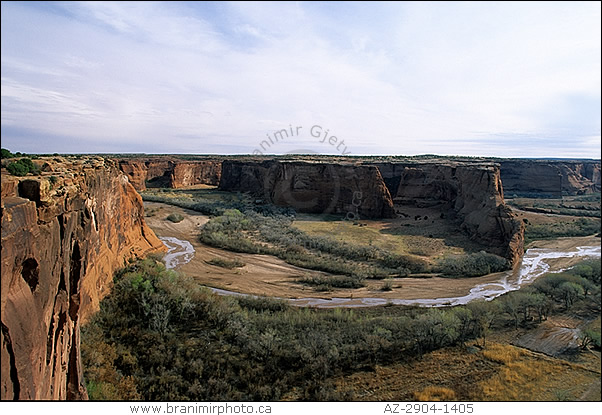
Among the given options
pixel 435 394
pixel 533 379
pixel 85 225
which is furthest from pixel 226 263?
pixel 533 379

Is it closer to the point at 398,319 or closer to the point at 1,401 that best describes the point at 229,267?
the point at 398,319

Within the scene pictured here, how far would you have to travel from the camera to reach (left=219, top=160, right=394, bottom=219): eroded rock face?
46.2 meters

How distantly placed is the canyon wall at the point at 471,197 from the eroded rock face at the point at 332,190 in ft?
29.1

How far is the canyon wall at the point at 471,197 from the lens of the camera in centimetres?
3138

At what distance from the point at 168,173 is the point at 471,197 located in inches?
2211

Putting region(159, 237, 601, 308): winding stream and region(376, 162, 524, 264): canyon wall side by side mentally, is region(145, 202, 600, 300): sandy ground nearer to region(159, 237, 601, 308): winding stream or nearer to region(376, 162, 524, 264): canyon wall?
region(159, 237, 601, 308): winding stream

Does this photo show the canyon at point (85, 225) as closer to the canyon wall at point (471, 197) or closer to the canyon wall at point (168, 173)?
the canyon wall at point (471, 197)

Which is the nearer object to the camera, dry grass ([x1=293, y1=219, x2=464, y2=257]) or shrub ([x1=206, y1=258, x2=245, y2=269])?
shrub ([x1=206, y1=258, x2=245, y2=269])

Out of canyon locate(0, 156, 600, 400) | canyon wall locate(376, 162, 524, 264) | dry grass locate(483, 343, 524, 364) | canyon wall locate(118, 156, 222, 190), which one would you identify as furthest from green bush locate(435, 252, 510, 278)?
canyon wall locate(118, 156, 222, 190)

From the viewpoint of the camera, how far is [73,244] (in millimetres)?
9992

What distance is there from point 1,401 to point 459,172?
48.8 meters

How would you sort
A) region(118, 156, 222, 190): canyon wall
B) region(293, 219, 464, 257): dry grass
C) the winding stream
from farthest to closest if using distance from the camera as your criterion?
region(118, 156, 222, 190): canyon wall, region(293, 219, 464, 257): dry grass, the winding stream

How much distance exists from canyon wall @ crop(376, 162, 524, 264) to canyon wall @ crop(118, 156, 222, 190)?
1556 inches
